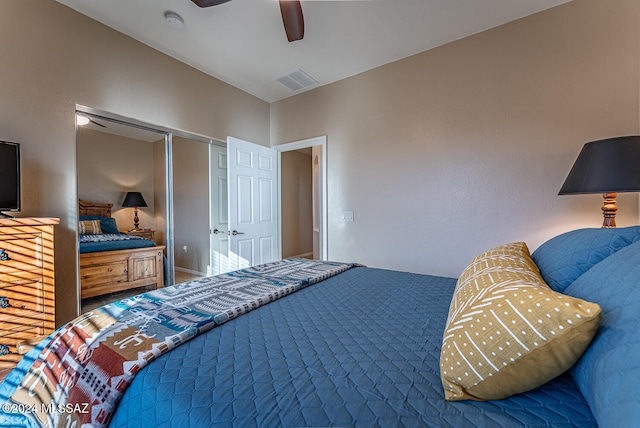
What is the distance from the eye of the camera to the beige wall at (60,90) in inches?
74.4

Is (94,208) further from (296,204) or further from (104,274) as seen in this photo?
(296,204)

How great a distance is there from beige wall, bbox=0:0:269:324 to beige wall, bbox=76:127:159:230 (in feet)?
0.38

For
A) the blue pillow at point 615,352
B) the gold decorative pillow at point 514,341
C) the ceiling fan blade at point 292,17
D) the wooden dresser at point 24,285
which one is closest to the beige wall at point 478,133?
the ceiling fan blade at point 292,17

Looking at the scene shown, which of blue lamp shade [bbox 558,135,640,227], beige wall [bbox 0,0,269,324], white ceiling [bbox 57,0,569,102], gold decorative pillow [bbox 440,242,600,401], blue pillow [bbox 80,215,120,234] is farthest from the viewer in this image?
blue pillow [bbox 80,215,120,234]

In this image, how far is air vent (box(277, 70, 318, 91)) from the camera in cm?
309

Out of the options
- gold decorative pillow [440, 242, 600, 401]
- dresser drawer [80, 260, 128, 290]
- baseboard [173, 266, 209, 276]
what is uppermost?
gold decorative pillow [440, 242, 600, 401]

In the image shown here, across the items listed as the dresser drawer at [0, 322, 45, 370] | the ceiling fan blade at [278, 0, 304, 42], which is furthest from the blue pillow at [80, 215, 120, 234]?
the ceiling fan blade at [278, 0, 304, 42]

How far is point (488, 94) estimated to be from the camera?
91.5 inches

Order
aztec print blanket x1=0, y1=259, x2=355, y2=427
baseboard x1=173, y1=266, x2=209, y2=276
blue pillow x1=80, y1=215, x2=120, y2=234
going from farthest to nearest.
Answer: baseboard x1=173, y1=266, x2=209, y2=276 < blue pillow x1=80, y1=215, x2=120, y2=234 < aztec print blanket x1=0, y1=259, x2=355, y2=427

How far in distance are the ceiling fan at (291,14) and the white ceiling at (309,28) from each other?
33 cm

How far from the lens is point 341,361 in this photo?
2.48 ft

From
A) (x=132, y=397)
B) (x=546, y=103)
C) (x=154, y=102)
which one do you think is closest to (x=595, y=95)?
(x=546, y=103)

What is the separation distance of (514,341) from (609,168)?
1.58 m

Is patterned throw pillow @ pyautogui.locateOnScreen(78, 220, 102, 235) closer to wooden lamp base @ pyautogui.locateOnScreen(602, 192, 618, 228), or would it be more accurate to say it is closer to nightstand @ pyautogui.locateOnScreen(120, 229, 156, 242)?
nightstand @ pyautogui.locateOnScreen(120, 229, 156, 242)
